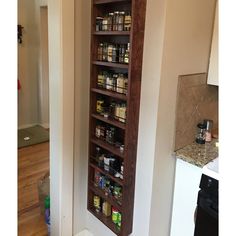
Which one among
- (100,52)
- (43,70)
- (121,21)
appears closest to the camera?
(121,21)

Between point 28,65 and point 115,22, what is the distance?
3485 millimetres

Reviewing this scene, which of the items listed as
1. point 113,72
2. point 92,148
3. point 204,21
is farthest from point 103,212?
point 204,21

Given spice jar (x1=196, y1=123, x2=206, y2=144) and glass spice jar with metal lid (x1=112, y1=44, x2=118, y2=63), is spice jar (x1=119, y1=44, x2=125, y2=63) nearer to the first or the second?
glass spice jar with metal lid (x1=112, y1=44, x2=118, y2=63)

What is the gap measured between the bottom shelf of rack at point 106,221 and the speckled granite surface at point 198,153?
658 mm

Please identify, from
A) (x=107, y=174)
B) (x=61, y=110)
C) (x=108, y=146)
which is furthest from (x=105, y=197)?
(x=61, y=110)

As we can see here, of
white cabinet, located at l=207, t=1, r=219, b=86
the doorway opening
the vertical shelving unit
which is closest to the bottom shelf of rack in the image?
the vertical shelving unit

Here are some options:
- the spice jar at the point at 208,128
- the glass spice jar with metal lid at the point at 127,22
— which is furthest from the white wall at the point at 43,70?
the spice jar at the point at 208,128

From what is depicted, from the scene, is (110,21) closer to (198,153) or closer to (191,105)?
(191,105)

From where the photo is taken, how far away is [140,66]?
1467 millimetres

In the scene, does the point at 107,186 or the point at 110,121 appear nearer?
the point at 110,121

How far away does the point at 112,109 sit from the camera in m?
1.75

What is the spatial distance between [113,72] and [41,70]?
3189 mm

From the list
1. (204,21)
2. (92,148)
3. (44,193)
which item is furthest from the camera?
(44,193)
